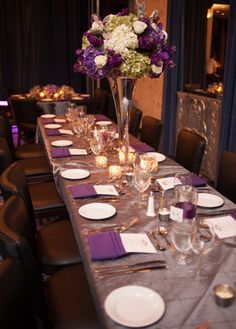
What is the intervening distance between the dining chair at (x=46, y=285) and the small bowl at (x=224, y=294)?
50 cm

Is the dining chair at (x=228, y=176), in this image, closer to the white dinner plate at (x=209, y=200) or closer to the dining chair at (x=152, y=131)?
the white dinner plate at (x=209, y=200)

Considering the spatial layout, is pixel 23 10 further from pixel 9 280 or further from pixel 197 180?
pixel 9 280

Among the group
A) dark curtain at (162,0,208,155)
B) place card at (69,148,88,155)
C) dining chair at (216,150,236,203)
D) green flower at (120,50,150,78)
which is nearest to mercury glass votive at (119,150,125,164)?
place card at (69,148,88,155)

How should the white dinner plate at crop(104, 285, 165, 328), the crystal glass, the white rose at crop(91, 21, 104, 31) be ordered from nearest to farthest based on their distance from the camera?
the white dinner plate at crop(104, 285, 165, 328) → the crystal glass → the white rose at crop(91, 21, 104, 31)

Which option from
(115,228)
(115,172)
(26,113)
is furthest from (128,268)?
(26,113)

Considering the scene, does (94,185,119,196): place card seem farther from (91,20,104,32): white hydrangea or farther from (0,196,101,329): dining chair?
(91,20,104,32): white hydrangea

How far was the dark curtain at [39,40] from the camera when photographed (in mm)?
6930

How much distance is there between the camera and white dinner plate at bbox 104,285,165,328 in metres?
0.93

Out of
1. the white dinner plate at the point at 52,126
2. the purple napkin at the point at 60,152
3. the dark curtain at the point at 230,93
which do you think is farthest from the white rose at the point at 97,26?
the dark curtain at the point at 230,93

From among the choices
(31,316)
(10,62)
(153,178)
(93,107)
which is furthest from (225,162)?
(10,62)

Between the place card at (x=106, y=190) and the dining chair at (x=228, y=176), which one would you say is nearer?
the place card at (x=106, y=190)

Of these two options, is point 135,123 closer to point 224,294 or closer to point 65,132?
point 65,132

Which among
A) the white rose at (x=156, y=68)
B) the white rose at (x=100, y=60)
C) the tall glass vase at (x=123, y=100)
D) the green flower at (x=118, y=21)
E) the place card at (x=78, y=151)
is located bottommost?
the place card at (x=78, y=151)

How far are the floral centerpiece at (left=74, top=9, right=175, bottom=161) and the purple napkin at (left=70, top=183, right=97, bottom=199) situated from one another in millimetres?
542
